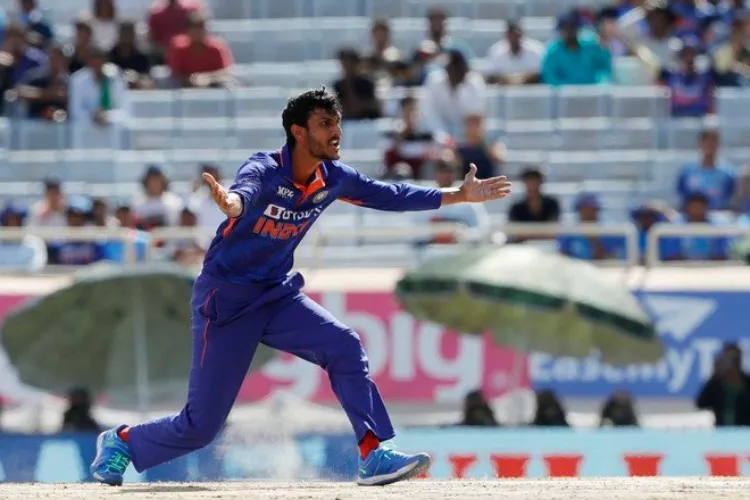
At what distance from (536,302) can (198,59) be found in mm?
5332

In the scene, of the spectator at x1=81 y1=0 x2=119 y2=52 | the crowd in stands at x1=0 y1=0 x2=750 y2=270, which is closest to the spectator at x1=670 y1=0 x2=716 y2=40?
the crowd in stands at x1=0 y1=0 x2=750 y2=270

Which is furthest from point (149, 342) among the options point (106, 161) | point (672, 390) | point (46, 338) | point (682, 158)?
point (682, 158)

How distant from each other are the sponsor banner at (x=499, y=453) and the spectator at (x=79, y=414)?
1.61 meters

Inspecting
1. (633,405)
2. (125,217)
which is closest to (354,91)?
(125,217)

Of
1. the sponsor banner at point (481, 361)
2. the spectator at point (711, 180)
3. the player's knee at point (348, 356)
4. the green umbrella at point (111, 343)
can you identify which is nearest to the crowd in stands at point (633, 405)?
the sponsor banner at point (481, 361)

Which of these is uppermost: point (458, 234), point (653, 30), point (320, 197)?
point (653, 30)

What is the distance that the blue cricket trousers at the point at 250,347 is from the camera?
7.31m

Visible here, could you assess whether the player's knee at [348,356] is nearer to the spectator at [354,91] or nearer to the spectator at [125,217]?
the spectator at [125,217]

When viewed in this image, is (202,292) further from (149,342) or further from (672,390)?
(672,390)

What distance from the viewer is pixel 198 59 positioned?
16.6 m

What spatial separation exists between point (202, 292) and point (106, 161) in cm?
869

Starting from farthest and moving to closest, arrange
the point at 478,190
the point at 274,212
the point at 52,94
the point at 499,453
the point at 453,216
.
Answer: the point at 52,94
the point at 453,216
the point at 499,453
the point at 478,190
the point at 274,212

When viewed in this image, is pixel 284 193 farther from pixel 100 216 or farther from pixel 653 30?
pixel 653 30

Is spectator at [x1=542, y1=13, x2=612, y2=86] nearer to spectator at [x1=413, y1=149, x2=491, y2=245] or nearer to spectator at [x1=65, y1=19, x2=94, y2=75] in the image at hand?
spectator at [x1=413, y1=149, x2=491, y2=245]
